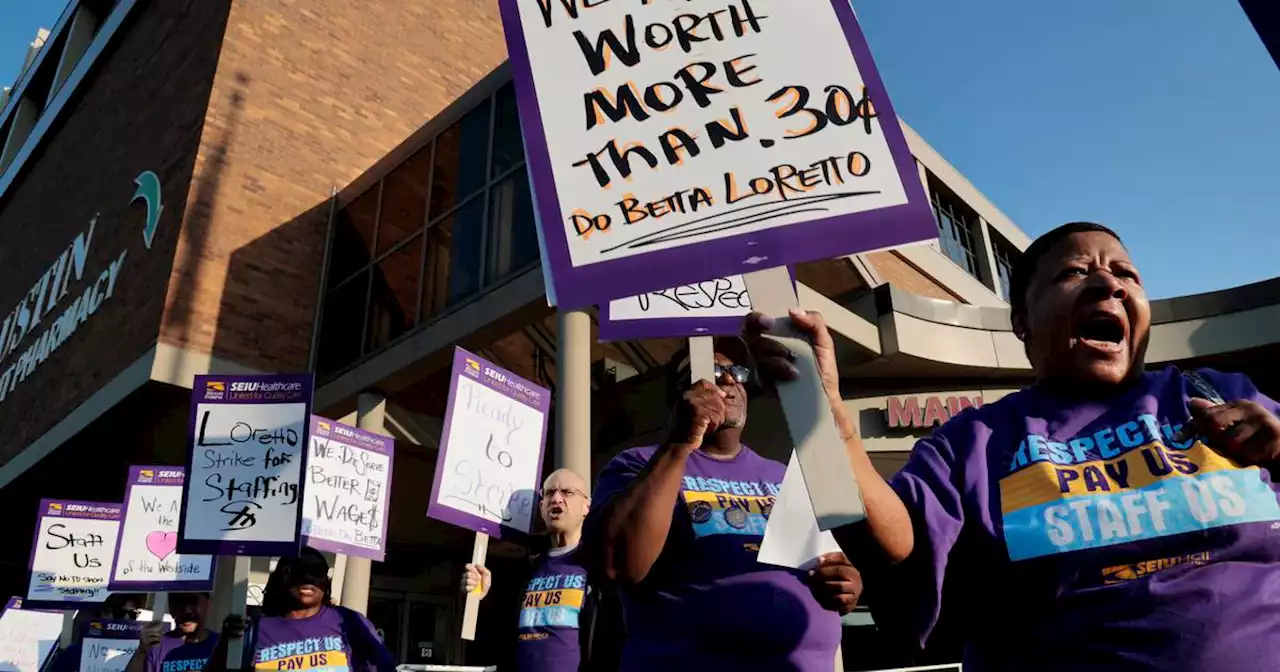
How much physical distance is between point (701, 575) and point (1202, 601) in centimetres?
110

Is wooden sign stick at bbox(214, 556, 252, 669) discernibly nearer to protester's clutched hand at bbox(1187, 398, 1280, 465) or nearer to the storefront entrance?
protester's clutched hand at bbox(1187, 398, 1280, 465)

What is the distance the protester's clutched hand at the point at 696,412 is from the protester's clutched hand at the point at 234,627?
2.77 m

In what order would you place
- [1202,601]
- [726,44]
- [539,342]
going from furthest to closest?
[539,342]
[726,44]
[1202,601]

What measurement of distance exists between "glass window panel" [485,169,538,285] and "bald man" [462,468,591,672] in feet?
18.9

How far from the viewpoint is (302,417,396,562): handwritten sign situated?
5.53 metres

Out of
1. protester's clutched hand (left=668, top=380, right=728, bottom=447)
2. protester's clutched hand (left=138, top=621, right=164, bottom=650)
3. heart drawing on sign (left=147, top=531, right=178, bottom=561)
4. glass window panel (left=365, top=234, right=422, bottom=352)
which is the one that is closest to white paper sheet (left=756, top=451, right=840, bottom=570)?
protester's clutched hand (left=668, top=380, right=728, bottom=447)

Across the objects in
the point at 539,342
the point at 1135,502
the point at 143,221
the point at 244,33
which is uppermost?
the point at 244,33

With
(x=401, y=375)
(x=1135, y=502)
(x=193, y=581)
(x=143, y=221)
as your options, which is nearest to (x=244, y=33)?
(x=143, y=221)

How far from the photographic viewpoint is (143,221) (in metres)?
13.4

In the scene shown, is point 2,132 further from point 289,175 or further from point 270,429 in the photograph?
point 270,429

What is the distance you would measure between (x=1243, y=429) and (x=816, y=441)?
589 mm

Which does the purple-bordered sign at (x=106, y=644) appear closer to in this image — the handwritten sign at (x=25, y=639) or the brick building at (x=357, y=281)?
the brick building at (x=357, y=281)

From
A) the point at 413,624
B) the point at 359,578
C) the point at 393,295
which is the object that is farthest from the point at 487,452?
the point at 413,624

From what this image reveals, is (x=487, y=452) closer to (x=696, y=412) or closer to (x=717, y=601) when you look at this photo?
(x=717, y=601)
